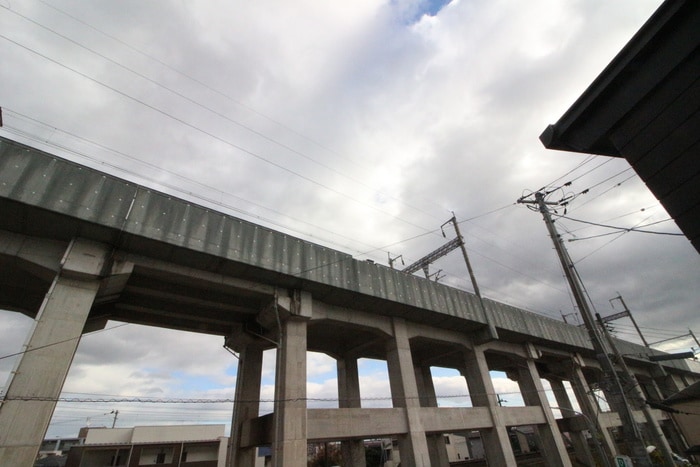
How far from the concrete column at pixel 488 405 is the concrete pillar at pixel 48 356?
23140 mm

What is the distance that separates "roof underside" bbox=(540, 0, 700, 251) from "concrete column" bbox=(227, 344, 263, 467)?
18003 millimetres

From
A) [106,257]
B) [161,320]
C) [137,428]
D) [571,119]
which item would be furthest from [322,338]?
[137,428]

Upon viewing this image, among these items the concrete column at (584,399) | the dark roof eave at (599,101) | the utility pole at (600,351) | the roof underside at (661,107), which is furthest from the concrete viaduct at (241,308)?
the roof underside at (661,107)

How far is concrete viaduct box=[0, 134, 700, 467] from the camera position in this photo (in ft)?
37.0

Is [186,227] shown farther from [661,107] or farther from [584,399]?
[584,399]

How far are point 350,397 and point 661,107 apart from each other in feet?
79.5

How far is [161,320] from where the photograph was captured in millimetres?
19219

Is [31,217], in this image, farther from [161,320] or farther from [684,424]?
[684,424]

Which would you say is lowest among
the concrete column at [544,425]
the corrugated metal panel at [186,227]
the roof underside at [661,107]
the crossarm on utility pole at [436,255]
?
the concrete column at [544,425]

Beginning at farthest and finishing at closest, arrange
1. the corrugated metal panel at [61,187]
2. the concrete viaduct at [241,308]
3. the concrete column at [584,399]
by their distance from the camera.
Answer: the concrete column at [584,399] < the concrete viaduct at [241,308] < the corrugated metal panel at [61,187]

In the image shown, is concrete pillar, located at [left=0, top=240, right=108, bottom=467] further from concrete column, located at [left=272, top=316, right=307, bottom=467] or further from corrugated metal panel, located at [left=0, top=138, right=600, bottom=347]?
concrete column, located at [left=272, top=316, right=307, bottom=467]

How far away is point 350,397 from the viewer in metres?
24.4

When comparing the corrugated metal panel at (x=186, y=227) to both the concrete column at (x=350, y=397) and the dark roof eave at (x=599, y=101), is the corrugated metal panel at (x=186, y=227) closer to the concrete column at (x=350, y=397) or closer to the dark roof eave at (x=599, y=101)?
the concrete column at (x=350, y=397)

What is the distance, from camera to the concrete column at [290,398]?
46.7 ft
